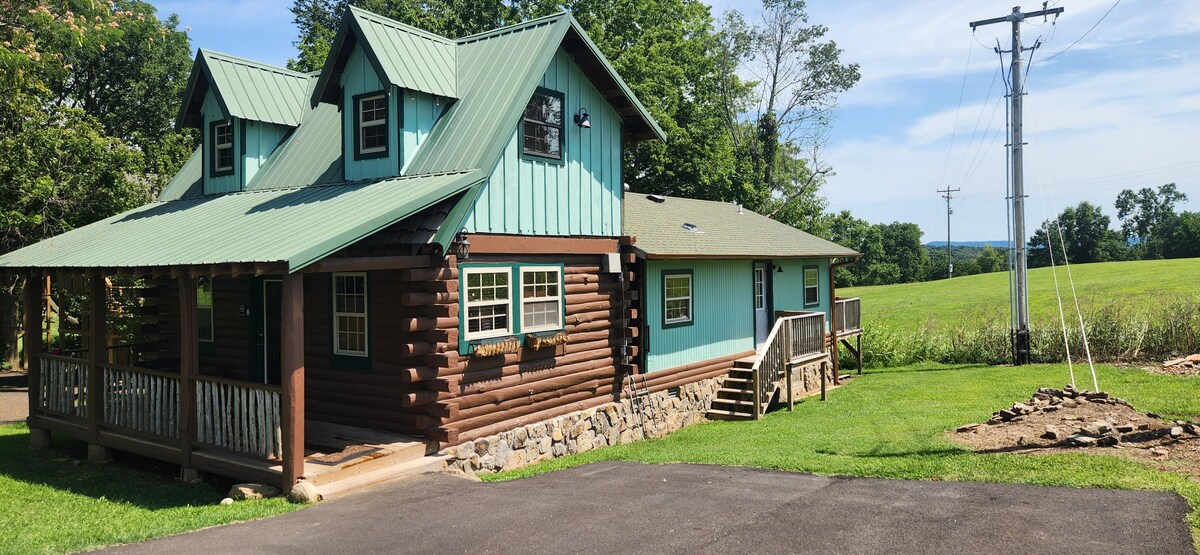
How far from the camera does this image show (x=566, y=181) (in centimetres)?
1380

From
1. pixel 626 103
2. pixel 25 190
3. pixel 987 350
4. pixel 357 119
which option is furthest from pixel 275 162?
pixel 987 350

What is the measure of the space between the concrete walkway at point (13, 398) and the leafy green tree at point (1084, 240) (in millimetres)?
77118

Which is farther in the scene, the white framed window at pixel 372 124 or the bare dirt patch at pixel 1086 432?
the white framed window at pixel 372 124

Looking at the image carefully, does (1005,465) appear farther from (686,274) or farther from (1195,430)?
(686,274)

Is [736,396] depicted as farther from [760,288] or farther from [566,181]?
[566,181]

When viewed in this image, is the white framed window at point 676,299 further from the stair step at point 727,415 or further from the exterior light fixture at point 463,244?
the exterior light fixture at point 463,244

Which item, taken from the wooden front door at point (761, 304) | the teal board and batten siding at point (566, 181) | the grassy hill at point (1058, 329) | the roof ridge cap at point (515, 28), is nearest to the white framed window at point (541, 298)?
the teal board and batten siding at point (566, 181)

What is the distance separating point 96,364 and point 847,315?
20.3 metres

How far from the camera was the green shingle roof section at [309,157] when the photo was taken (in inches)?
568

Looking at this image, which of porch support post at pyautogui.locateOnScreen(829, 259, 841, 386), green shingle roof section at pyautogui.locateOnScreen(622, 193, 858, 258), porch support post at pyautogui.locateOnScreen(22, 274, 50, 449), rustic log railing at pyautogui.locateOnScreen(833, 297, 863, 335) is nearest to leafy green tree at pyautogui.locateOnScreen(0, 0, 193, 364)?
porch support post at pyautogui.locateOnScreen(22, 274, 50, 449)

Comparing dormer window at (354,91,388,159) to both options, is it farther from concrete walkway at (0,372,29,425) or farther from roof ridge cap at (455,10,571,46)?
concrete walkway at (0,372,29,425)

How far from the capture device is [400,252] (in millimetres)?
11383

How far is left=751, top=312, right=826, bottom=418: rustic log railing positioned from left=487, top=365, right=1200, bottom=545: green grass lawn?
0.68 m

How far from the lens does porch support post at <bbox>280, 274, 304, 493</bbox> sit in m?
9.21
